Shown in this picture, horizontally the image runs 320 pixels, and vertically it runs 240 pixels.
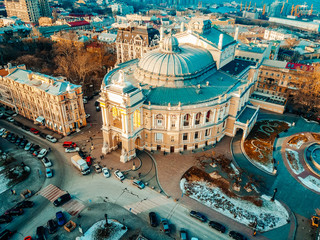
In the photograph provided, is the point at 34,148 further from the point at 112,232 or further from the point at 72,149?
the point at 112,232

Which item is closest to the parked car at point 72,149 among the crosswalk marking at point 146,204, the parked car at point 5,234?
the crosswalk marking at point 146,204

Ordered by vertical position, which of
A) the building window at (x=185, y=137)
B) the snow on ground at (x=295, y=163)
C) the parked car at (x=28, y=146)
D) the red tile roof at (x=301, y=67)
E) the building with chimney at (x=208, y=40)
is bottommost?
the snow on ground at (x=295, y=163)

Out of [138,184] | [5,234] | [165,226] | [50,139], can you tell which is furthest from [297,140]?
[5,234]

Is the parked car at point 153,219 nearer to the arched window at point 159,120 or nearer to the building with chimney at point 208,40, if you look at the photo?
the arched window at point 159,120

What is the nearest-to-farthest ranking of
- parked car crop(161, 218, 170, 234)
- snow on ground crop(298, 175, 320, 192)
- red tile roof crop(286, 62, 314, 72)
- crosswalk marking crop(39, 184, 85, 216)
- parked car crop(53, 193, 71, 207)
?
parked car crop(161, 218, 170, 234) → crosswalk marking crop(39, 184, 85, 216) → parked car crop(53, 193, 71, 207) → snow on ground crop(298, 175, 320, 192) → red tile roof crop(286, 62, 314, 72)

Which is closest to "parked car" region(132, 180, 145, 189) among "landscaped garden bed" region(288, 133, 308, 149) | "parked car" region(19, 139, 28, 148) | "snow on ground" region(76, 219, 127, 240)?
"snow on ground" region(76, 219, 127, 240)

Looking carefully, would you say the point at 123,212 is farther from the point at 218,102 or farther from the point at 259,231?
the point at 218,102

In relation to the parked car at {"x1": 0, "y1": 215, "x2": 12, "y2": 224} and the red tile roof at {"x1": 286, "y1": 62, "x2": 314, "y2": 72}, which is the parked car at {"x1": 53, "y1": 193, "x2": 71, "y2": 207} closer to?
the parked car at {"x1": 0, "y1": 215, "x2": 12, "y2": 224}
